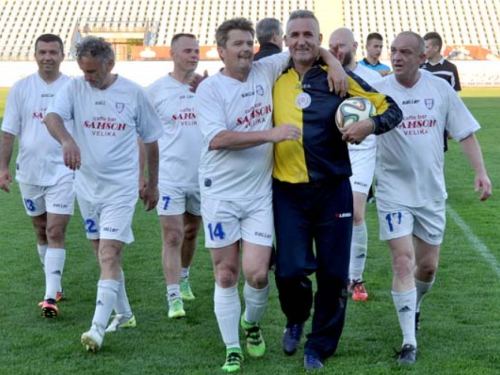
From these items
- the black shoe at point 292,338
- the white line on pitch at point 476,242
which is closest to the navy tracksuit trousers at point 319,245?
the black shoe at point 292,338

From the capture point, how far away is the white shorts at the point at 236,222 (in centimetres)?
548

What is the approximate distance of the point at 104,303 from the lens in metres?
5.85

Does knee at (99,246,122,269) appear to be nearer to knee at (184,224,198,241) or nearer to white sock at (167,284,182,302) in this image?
white sock at (167,284,182,302)

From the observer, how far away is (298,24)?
212 inches

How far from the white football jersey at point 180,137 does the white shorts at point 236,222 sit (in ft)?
5.22

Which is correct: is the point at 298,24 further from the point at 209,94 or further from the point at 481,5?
the point at 481,5

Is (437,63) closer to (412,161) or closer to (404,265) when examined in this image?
(412,161)

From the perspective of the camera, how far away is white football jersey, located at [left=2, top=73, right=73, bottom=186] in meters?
7.09

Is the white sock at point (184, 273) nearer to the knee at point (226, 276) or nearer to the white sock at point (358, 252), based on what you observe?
the white sock at point (358, 252)

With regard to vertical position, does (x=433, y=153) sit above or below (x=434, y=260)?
above

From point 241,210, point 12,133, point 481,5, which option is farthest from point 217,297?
point 481,5

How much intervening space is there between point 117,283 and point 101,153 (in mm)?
827

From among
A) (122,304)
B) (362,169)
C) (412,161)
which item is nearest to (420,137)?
(412,161)

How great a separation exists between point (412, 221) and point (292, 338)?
1024 mm
